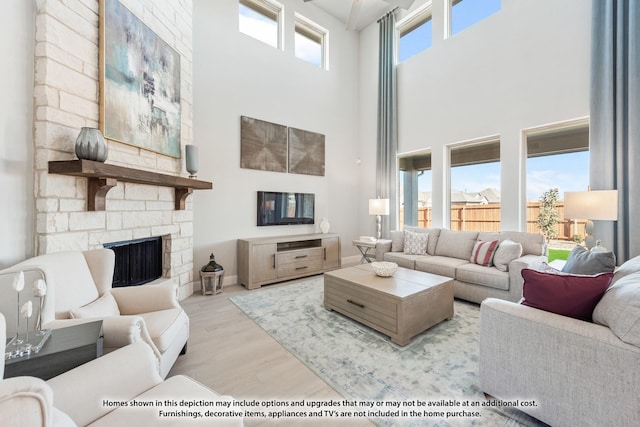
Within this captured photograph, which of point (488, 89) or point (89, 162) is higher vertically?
point (488, 89)

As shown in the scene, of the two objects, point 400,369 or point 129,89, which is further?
point 129,89

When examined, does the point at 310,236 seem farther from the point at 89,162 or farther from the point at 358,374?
the point at 89,162

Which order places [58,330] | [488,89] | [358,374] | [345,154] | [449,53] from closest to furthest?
[58,330] → [358,374] → [488,89] → [449,53] → [345,154]

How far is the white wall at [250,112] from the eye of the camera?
3.84m

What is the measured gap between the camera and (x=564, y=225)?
11.5ft

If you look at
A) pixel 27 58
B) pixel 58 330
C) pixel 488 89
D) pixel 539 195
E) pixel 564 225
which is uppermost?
pixel 488 89

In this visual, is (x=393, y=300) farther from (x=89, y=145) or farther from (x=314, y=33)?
(x=314, y=33)

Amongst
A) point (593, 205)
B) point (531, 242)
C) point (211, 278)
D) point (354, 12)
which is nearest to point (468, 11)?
point (354, 12)

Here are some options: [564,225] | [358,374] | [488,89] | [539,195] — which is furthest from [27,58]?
[564,225]

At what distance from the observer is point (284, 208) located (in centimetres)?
470

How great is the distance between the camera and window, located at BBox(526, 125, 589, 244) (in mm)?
3328

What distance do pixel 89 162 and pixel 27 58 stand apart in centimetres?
85

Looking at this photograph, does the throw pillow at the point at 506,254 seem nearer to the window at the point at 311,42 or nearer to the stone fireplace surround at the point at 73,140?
the stone fireplace surround at the point at 73,140

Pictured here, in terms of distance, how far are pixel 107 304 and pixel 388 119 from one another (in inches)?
202
